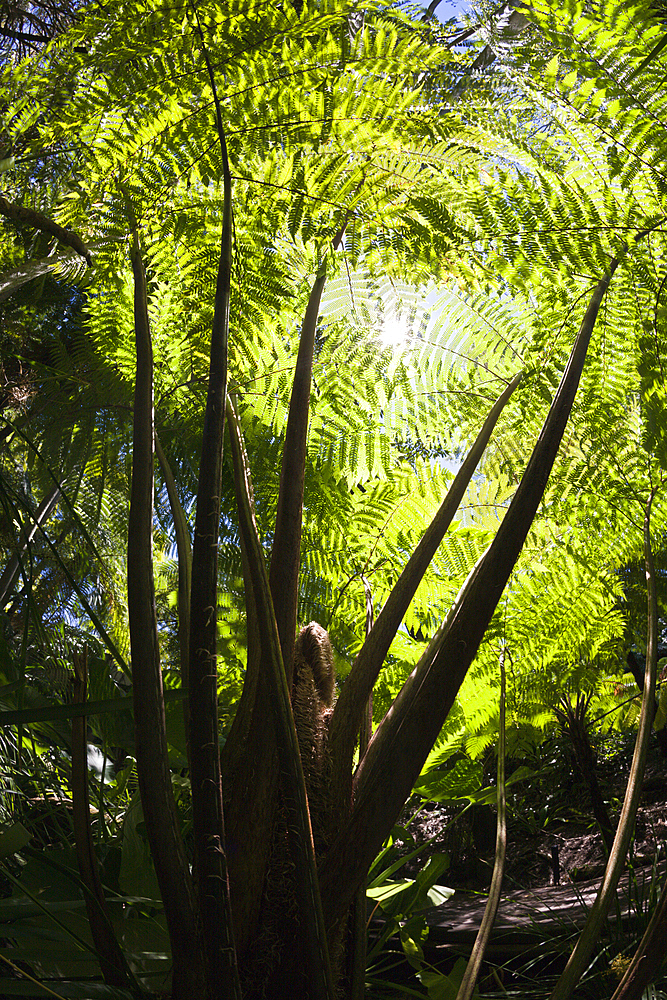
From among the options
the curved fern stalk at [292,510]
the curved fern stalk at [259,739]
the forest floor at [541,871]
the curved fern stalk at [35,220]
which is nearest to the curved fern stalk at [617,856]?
the forest floor at [541,871]

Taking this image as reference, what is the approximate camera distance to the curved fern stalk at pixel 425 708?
732 mm

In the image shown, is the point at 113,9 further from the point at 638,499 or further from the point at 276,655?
the point at 638,499

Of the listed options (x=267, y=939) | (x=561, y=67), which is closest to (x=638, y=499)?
(x=561, y=67)

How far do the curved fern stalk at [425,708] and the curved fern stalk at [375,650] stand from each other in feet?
0.27

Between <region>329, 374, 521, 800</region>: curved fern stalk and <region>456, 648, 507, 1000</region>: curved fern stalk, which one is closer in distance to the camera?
<region>456, 648, 507, 1000</region>: curved fern stalk

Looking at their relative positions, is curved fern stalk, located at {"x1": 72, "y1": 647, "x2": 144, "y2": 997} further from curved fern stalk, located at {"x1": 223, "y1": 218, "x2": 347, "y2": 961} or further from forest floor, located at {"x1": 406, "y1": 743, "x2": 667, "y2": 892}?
forest floor, located at {"x1": 406, "y1": 743, "x2": 667, "y2": 892}

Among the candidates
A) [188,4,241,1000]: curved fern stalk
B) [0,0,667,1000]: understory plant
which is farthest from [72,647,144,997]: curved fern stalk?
[188,4,241,1000]: curved fern stalk

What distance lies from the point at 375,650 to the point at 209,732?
1.14 feet

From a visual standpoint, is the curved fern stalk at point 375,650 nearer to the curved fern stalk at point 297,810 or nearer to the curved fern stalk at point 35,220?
the curved fern stalk at point 297,810

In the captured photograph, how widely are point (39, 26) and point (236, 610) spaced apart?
2862mm

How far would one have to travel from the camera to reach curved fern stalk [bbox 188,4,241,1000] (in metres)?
0.55

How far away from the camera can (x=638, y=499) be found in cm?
129

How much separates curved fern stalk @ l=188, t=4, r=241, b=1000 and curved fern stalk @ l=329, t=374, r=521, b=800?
32 cm

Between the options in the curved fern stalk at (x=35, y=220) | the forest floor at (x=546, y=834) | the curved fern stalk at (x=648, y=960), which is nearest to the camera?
the curved fern stalk at (x=648, y=960)
